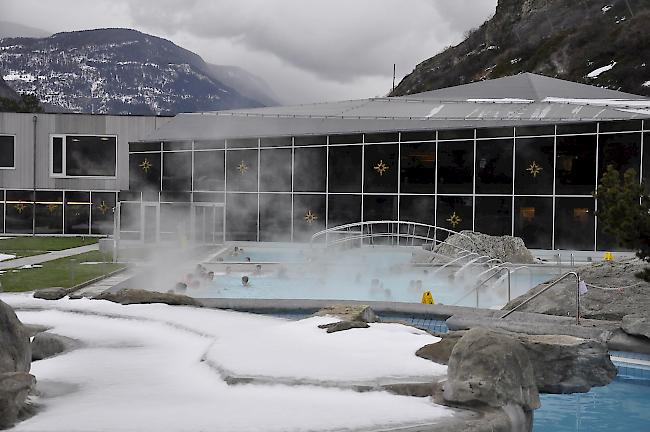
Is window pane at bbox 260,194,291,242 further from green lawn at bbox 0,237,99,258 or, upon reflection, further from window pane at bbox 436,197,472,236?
green lawn at bbox 0,237,99,258

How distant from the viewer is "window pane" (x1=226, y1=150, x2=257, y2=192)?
34.8 meters

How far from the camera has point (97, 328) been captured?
11.6m

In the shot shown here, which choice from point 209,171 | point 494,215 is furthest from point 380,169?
point 209,171

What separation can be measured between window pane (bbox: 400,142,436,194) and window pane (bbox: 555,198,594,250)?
548 centimetres

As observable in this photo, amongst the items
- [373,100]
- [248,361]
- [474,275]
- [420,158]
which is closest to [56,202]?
[373,100]

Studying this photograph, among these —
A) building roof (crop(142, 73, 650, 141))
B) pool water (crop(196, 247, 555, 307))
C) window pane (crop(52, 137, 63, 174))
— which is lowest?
pool water (crop(196, 247, 555, 307))

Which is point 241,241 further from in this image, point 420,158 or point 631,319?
point 631,319

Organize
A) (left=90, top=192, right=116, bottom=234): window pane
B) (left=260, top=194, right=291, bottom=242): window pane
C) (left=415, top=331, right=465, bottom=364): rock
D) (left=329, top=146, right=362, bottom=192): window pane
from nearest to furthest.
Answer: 1. (left=415, top=331, right=465, bottom=364): rock
2. (left=329, top=146, right=362, bottom=192): window pane
3. (left=260, top=194, right=291, bottom=242): window pane
4. (left=90, top=192, right=116, bottom=234): window pane

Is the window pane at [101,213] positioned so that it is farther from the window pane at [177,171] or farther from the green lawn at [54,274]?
the green lawn at [54,274]

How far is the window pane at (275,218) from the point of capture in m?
34.0

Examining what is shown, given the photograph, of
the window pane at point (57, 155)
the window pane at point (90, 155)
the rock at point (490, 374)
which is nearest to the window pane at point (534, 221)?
the rock at point (490, 374)

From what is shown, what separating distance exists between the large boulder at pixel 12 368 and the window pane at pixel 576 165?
78.9 ft

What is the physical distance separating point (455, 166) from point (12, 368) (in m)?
25.0

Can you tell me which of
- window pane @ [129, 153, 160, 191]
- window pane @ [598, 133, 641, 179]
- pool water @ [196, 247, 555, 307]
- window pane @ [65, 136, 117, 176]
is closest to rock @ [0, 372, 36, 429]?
pool water @ [196, 247, 555, 307]
